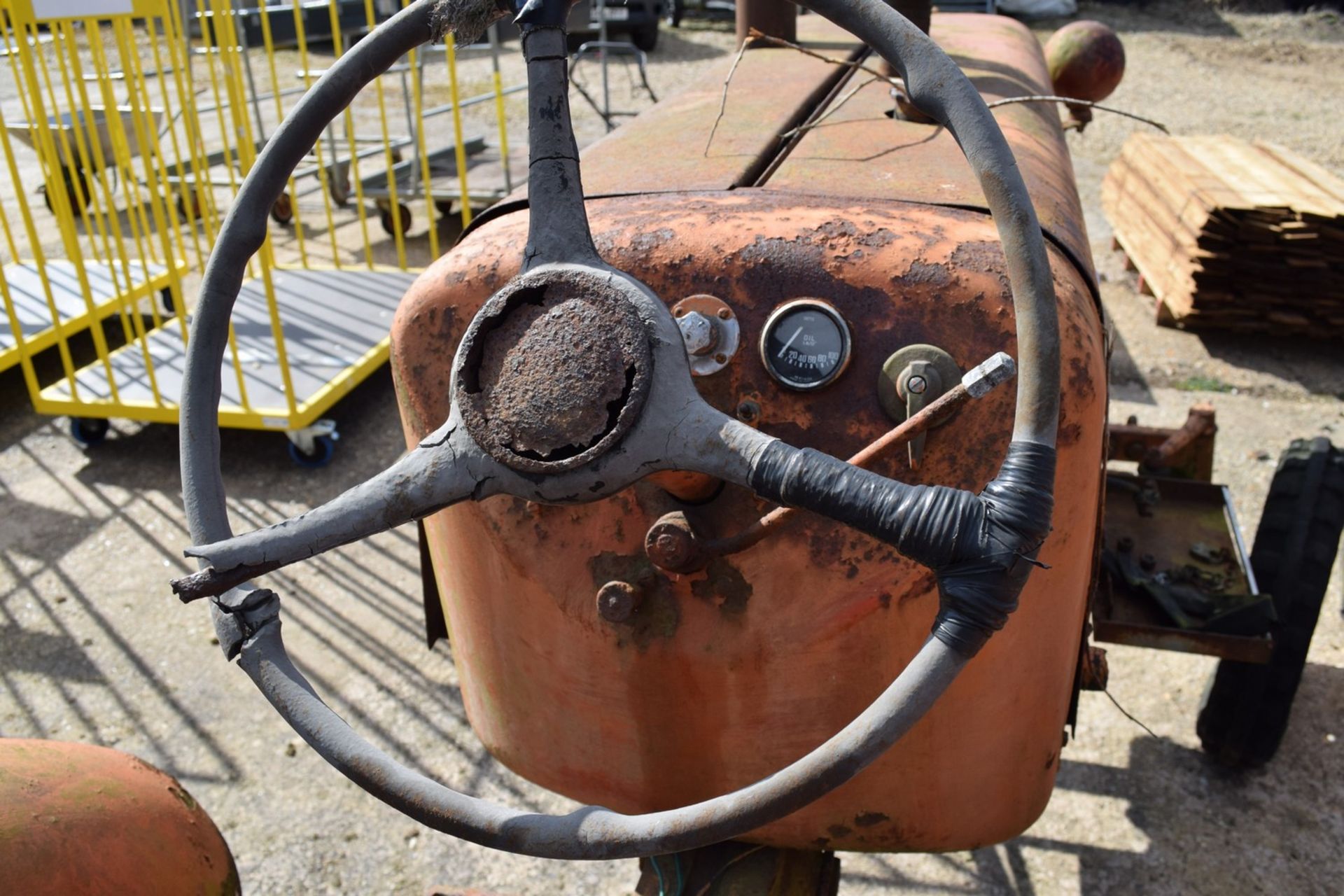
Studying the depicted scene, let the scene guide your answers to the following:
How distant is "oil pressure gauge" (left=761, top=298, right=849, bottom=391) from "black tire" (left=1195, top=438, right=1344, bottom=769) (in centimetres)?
147

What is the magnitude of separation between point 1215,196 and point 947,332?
12.9ft

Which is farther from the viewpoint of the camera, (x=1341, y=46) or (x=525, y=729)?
(x=1341, y=46)

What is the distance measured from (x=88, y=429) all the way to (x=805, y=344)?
361 centimetres

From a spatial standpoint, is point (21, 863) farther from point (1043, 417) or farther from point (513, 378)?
point (1043, 417)

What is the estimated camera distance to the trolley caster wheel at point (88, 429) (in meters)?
3.93

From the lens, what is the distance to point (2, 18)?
3627 mm

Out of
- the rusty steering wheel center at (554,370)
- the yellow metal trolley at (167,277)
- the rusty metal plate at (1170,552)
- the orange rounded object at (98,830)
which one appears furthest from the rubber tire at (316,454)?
the rusty steering wheel center at (554,370)

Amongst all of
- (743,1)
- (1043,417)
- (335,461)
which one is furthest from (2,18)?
(1043,417)

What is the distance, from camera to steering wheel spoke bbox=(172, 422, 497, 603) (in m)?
0.96

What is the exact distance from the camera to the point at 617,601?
1.24 m

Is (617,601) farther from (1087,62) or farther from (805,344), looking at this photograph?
(1087,62)

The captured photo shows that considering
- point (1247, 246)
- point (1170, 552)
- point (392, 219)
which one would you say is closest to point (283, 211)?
point (392, 219)

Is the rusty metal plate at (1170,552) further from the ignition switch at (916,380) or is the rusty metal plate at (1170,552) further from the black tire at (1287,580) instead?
the ignition switch at (916,380)

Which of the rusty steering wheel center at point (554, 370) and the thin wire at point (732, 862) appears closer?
the rusty steering wheel center at point (554, 370)
